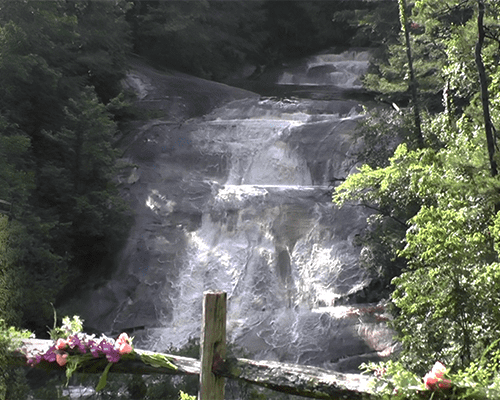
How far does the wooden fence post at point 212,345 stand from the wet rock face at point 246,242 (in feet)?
26.1

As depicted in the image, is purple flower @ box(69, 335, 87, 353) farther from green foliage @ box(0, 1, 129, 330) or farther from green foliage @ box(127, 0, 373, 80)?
green foliage @ box(127, 0, 373, 80)

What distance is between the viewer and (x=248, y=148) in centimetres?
1836

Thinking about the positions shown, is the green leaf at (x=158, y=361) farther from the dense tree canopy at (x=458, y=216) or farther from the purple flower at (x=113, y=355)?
the dense tree canopy at (x=458, y=216)

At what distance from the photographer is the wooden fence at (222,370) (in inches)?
140

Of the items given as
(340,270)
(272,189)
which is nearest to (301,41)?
(272,189)

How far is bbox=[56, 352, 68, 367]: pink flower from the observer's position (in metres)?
4.05

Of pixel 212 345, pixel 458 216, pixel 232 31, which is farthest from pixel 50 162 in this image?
pixel 232 31

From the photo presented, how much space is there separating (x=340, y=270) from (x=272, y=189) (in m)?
3.16

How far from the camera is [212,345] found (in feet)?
12.7

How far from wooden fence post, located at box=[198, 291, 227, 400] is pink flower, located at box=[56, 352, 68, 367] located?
35.9 inches

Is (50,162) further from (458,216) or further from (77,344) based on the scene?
(77,344)

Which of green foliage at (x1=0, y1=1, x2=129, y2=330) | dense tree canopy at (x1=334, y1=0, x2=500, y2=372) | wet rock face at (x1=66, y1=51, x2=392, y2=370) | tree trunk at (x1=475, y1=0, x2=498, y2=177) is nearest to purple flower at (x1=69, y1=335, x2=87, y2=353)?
dense tree canopy at (x1=334, y1=0, x2=500, y2=372)

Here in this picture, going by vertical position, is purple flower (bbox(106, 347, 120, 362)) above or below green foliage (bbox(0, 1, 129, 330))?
below

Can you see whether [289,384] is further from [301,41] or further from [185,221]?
[301,41]
